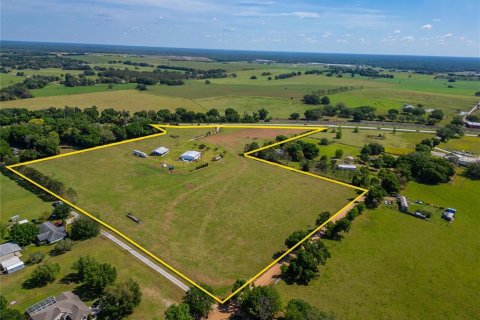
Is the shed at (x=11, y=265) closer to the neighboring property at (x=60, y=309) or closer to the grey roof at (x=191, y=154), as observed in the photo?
the neighboring property at (x=60, y=309)

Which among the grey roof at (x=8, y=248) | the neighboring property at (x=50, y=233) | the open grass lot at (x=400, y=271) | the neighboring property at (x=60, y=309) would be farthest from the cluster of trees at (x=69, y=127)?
the open grass lot at (x=400, y=271)

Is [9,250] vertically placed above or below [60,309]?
below

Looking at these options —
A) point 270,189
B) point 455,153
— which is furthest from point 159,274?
point 455,153

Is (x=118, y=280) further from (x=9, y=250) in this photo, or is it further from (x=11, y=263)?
(x=9, y=250)

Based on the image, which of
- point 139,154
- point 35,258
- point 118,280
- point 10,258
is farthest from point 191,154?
point 10,258

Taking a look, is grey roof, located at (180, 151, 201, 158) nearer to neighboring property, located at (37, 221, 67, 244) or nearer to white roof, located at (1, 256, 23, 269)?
neighboring property, located at (37, 221, 67, 244)

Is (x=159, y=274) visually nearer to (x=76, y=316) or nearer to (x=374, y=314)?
(x=76, y=316)

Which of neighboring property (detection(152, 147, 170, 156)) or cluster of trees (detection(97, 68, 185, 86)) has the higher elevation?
cluster of trees (detection(97, 68, 185, 86))

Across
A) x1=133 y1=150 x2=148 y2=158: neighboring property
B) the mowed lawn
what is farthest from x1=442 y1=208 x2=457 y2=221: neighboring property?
x1=133 y1=150 x2=148 y2=158: neighboring property

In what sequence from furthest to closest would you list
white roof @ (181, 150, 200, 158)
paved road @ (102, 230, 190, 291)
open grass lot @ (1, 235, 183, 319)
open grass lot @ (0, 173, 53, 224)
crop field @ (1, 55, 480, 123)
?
crop field @ (1, 55, 480, 123)
white roof @ (181, 150, 200, 158)
open grass lot @ (0, 173, 53, 224)
paved road @ (102, 230, 190, 291)
open grass lot @ (1, 235, 183, 319)
